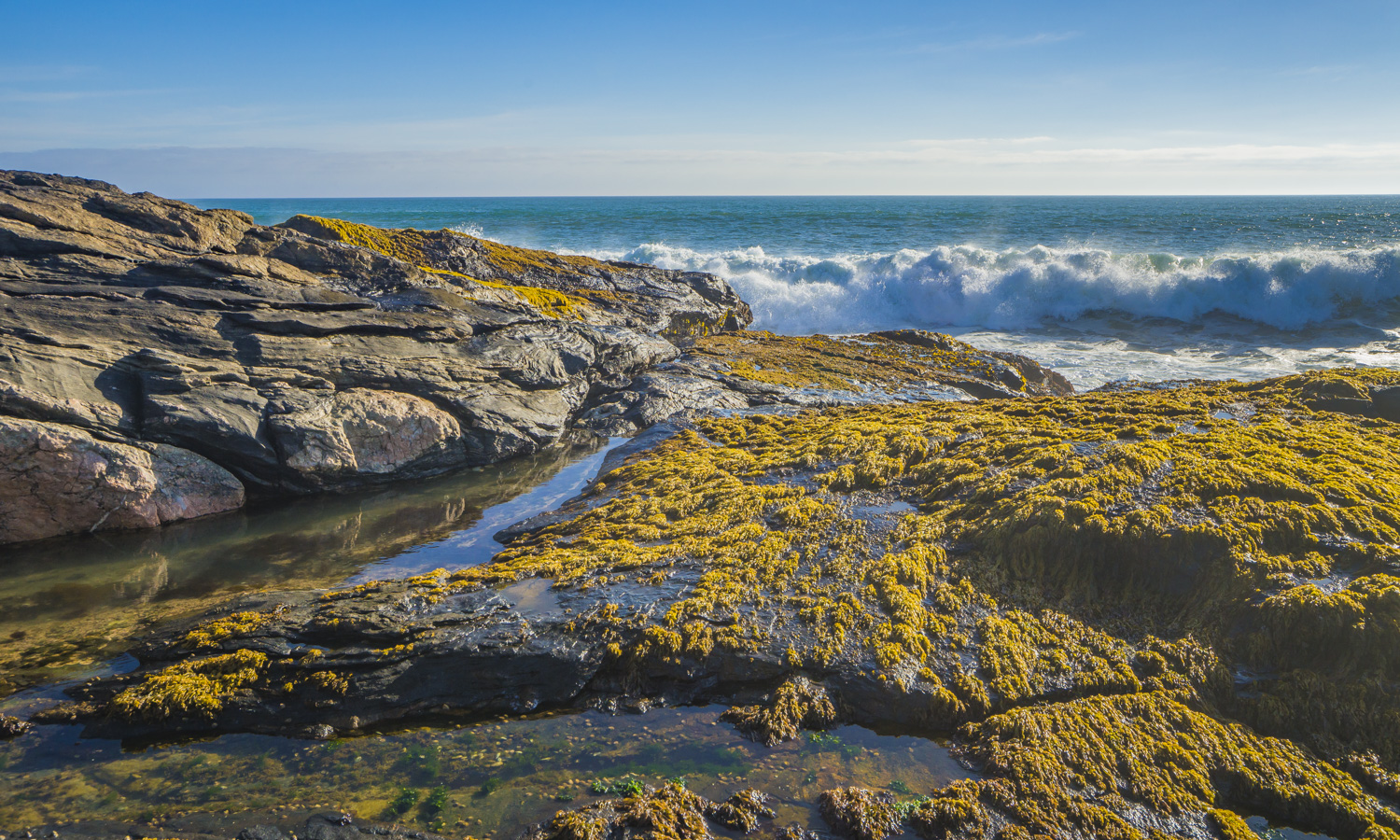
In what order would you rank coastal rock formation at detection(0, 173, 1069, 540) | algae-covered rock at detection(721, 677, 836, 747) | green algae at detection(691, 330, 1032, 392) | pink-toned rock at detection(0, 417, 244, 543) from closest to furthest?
algae-covered rock at detection(721, 677, 836, 747) → pink-toned rock at detection(0, 417, 244, 543) → coastal rock formation at detection(0, 173, 1069, 540) → green algae at detection(691, 330, 1032, 392)

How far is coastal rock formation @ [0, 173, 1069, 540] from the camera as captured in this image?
30.7ft

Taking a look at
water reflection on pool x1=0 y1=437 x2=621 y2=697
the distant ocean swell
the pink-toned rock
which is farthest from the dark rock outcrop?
the distant ocean swell

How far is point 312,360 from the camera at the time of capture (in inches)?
428

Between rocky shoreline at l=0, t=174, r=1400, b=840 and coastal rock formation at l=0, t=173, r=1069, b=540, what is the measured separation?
16 centimetres

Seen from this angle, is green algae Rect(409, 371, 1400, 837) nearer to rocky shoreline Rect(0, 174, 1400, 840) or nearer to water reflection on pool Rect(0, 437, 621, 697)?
rocky shoreline Rect(0, 174, 1400, 840)

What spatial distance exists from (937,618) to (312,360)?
32.1 feet

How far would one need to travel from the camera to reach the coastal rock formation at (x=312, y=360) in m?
9.35

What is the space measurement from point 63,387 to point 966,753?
11036 mm

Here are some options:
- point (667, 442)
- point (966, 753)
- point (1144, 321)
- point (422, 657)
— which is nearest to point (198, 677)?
point (422, 657)

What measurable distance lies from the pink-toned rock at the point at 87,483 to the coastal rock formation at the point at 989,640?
414cm

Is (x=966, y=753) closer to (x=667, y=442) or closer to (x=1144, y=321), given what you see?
(x=667, y=442)

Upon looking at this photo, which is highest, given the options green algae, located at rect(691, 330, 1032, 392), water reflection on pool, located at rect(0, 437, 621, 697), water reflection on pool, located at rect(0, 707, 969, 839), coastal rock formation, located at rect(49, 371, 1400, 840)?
green algae, located at rect(691, 330, 1032, 392)

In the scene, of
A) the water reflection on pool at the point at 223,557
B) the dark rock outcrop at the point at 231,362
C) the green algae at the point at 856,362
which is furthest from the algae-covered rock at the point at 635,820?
the green algae at the point at 856,362

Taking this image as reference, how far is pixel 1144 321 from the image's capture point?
2634 cm
